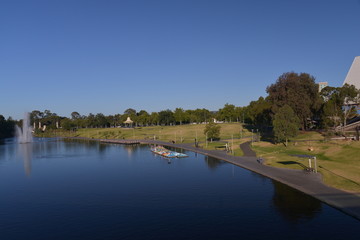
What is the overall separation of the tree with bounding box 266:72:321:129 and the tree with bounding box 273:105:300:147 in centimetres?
1114

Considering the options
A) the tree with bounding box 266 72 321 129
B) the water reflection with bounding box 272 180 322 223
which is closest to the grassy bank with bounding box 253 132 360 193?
the water reflection with bounding box 272 180 322 223

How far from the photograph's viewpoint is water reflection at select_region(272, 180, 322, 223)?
31125 millimetres

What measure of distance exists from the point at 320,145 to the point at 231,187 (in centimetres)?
3664

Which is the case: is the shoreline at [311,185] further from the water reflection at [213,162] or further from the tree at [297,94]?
the tree at [297,94]

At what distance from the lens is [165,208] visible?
35531mm

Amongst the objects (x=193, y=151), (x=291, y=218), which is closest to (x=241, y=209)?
(x=291, y=218)

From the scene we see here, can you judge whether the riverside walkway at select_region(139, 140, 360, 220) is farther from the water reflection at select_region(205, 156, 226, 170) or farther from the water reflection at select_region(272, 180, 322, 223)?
the water reflection at select_region(205, 156, 226, 170)

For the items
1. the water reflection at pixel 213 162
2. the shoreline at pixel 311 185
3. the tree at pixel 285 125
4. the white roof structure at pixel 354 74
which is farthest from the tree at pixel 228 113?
A: the shoreline at pixel 311 185

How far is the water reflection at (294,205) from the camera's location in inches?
1225

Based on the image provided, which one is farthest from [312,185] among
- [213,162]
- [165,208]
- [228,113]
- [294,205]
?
[228,113]

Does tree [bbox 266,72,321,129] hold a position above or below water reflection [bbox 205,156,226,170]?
above

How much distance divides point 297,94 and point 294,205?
6234cm

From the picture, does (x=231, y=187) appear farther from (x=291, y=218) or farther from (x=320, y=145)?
(x=320, y=145)

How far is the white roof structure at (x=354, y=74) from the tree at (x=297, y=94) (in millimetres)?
53987
